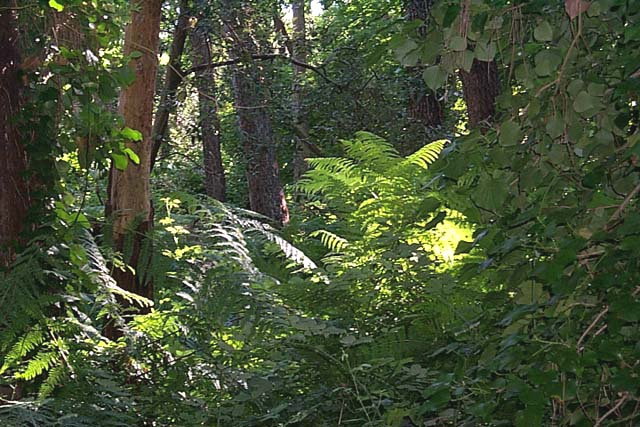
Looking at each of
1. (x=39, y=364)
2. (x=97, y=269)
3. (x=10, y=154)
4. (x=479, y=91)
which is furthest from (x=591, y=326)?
(x=479, y=91)

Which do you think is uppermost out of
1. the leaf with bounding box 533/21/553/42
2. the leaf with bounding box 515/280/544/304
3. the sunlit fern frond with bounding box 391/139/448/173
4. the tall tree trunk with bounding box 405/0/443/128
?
the tall tree trunk with bounding box 405/0/443/128

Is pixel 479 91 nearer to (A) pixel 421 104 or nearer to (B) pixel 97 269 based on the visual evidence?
(A) pixel 421 104

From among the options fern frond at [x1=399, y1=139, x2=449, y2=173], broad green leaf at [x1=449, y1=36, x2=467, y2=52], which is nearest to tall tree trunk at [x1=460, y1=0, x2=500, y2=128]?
fern frond at [x1=399, y1=139, x2=449, y2=173]

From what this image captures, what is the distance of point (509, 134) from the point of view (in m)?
1.27

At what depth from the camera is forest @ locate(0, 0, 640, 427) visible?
Result: 1.18 meters

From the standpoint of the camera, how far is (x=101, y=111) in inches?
109

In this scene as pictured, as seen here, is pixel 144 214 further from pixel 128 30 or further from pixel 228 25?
pixel 228 25

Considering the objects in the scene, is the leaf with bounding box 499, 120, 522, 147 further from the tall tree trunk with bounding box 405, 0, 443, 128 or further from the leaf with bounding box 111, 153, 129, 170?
the tall tree trunk with bounding box 405, 0, 443, 128

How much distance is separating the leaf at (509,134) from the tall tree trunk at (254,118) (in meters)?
3.69

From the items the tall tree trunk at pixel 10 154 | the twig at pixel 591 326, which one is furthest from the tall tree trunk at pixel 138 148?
the twig at pixel 591 326

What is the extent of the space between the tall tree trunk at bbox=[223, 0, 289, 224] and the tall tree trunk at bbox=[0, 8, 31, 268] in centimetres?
228

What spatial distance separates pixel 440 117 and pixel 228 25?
223 cm

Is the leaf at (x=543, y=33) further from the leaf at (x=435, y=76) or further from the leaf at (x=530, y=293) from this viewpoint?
the leaf at (x=530, y=293)

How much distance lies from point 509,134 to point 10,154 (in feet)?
5.99
